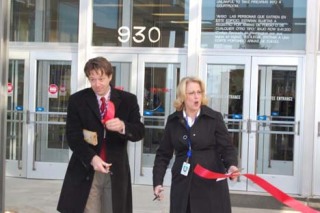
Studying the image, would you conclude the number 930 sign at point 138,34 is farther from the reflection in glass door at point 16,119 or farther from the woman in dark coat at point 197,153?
the woman in dark coat at point 197,153

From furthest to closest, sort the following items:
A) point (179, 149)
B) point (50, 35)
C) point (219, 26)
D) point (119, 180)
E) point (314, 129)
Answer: point (50, 35) < point (219, 26) < point (314, 129) < point (179, 149) < point (119, 180)

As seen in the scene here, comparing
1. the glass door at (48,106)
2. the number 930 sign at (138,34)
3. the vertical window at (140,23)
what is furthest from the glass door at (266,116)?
the glass door at (48,106)

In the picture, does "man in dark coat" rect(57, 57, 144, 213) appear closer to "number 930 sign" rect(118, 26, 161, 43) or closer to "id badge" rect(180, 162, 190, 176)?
"id badge" rect(180, 162, 190, 176)

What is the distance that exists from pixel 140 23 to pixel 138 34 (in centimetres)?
20

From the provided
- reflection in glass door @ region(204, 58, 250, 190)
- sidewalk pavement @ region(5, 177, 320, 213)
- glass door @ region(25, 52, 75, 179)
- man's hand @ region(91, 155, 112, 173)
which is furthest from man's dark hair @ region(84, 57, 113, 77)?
glass door @ region(25, 52, 75, 179)

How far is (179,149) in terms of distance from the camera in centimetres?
394

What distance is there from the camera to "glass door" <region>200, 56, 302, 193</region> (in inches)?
340

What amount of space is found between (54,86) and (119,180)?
6115 millimetres

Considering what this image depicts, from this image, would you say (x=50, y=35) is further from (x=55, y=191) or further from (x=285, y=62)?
(x=285, y=62)

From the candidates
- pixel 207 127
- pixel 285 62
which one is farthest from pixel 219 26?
pixel 207 127

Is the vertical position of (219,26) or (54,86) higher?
(219,26)

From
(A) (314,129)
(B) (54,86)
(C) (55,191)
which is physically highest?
(B) (54,86)

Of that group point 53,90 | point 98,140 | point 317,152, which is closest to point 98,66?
A: point 98,140

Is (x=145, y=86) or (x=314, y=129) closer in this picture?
(x=314, y=129)
